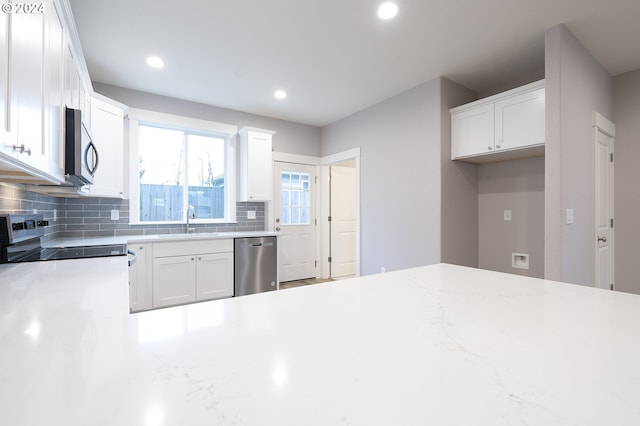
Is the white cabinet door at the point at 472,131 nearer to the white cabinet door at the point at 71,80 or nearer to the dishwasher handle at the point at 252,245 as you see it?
the dishwasher handle at the point at 252,245

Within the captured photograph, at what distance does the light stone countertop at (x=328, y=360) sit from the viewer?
0.39 metres

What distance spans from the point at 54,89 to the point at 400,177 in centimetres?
323

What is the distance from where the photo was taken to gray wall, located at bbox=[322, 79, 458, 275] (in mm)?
3299

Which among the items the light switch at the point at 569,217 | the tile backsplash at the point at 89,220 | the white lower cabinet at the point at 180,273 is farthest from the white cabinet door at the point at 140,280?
the light switch at the point at 569,217

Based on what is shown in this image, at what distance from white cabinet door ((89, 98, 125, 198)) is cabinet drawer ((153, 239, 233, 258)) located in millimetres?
706

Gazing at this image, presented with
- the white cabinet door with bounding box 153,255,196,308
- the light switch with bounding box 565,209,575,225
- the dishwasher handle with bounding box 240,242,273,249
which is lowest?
the white cabinet door with bounding box 153,255,196,308

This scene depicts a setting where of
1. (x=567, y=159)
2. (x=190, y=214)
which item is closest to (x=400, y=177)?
(x=567, y=159)

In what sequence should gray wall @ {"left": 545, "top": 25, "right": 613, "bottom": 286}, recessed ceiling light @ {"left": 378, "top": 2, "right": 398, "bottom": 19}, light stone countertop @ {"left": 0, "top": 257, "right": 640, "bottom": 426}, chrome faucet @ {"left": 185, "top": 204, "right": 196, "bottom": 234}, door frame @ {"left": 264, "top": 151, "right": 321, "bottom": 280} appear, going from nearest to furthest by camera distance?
light stone countertop @ {"left": 0, "top": 257, "right": 640, "bottom": 426}, recessed ceiling light @ {"left": 378, "top": 2, "right": 398, "bottom": 19}, gray wall @ {"left": 545, "top": 25, "right": 613, "bottom": 286}, chrome faucet @ {"left": 185, "top": 204, "right": 196, "bottom": 234}, door frame @ {"left": 264, "top": 151, "right": 321, "bottom": 280}

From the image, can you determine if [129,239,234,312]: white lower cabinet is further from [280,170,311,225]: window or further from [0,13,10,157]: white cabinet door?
[0,13,10,157]: white cabinet door

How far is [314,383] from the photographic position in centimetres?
45

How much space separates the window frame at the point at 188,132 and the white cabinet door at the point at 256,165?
150 millimetres

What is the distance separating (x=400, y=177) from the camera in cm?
369

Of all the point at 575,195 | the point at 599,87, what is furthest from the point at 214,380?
the point at 599,87

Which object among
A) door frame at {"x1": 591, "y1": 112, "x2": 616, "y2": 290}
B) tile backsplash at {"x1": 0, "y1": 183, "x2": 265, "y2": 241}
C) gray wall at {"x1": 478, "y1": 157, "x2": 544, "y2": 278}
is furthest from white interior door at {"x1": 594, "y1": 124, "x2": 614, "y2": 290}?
tile backsplash at {"x1": 0, "y1": 183, "x2": 265, "y2": 241}
